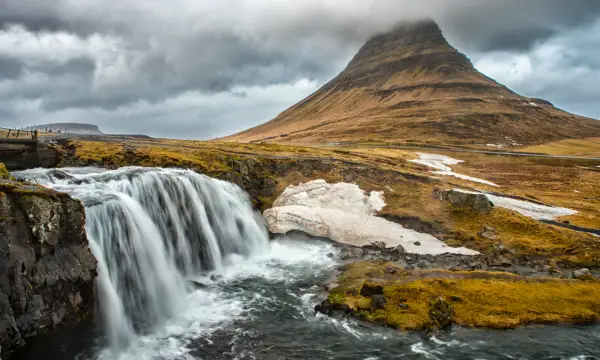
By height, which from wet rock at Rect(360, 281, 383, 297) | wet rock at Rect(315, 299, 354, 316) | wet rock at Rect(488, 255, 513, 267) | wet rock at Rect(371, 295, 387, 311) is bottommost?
wet rock at Rect(315, 299, 354, 316)

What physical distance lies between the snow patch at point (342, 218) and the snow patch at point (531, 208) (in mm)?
15233

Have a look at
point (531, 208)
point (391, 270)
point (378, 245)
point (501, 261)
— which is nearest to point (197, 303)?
point (391, 270)

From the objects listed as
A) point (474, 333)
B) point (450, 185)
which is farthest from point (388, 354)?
point (450, 185)

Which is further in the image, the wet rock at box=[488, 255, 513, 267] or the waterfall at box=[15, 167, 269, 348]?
the wet rock at box=[488, 255, 513, 267]

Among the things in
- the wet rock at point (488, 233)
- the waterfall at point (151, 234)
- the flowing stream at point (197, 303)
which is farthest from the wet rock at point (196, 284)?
the wet rock at point (488, 233)

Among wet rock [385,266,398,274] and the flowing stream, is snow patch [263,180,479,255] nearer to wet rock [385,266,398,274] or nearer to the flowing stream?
the flowing stream

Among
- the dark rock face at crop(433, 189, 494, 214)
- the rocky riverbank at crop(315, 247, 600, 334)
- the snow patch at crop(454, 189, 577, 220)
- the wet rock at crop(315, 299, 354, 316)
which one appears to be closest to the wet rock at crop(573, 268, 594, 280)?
the rocky riverbank at crop(315, 247, 600, 334)

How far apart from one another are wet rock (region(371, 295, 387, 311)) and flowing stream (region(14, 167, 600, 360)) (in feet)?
6.91

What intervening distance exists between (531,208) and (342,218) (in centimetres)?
3303

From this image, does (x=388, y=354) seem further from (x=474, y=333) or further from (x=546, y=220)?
(x=546, y=220)

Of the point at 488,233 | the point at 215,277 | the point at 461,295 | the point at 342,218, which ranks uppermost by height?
the point at 342,218

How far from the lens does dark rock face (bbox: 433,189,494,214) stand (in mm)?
49678

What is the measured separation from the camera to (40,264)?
21.0 m

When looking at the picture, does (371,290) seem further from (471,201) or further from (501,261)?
(471,201)
